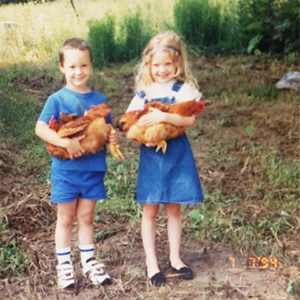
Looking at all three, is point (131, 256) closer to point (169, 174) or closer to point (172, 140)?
point (169, 174)

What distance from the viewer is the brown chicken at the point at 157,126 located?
8.45 feet

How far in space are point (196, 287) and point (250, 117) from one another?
3214 millimetres

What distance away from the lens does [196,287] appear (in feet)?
9.36

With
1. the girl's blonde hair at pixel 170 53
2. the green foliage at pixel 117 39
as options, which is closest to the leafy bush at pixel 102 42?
the green foliage at pixel 117 39

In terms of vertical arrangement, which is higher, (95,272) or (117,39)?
(117,39)

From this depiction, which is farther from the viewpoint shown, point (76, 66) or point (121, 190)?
point (121, 190)

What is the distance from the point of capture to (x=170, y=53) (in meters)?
2.66

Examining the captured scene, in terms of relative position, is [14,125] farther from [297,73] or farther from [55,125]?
[297,73]

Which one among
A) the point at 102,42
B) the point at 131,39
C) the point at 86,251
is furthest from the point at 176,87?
the point at 131,39

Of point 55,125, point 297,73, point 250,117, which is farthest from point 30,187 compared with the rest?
point 297,73

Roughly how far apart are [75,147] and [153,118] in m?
0.44

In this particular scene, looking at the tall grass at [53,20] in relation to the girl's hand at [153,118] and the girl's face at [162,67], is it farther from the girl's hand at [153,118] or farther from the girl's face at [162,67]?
the girl's hand at [153,118]

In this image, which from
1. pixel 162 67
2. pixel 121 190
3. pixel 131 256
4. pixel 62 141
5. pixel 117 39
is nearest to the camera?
pixel 62 141
